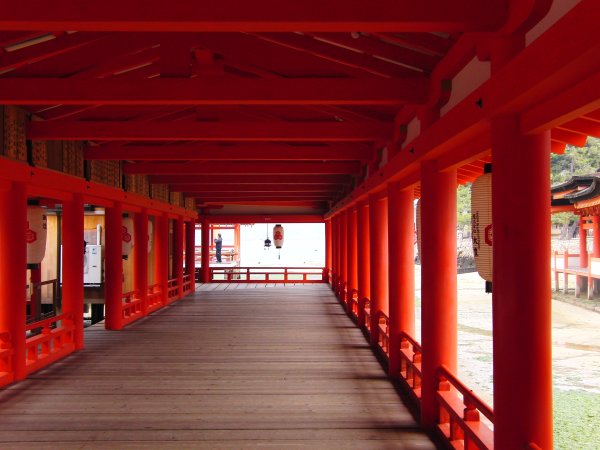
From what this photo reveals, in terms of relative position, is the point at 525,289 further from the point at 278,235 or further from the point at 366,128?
the point at 278,235

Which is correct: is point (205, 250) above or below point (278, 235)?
below

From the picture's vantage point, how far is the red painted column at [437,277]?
4.71 metres

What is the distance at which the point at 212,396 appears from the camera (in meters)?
5.81

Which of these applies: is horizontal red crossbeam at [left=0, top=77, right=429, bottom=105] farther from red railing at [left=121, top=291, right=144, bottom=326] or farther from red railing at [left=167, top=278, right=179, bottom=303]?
red railing at [left=167, top=278, right=179, bottom=303]

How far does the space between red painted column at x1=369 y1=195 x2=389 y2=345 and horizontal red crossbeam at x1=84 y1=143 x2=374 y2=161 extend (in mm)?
877

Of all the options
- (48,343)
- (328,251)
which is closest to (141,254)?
(48,343)

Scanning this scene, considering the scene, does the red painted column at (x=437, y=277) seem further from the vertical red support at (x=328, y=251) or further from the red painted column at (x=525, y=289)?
the vertical red support at (x=328, y=251)

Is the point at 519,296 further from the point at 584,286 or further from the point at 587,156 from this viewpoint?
the point at 587,156

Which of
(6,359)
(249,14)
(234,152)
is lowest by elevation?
(6,359)

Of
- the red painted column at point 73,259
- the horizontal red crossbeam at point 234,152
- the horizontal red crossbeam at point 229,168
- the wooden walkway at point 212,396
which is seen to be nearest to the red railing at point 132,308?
the wooden walkway at point 212,396

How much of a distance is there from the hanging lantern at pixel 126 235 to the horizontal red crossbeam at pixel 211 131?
484 centimetres

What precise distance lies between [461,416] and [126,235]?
8.92 metres

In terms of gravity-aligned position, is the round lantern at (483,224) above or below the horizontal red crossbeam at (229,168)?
below

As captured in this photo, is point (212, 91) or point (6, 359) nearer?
point (212, 91)
